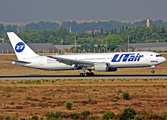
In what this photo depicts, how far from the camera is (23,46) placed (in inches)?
1938

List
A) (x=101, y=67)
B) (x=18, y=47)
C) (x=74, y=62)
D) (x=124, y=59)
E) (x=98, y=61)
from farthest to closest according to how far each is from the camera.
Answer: (x=18, y=47), (x=98, y=61), (x=74, y=62), (x=124, y=59), (x=101, y=67)

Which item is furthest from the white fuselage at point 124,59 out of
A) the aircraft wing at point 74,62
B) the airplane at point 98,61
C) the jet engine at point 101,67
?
the jet engine at point 101,67

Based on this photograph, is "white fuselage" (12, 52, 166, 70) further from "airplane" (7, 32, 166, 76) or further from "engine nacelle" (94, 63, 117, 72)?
"engine nacelle" (94, 63, 117, 72)

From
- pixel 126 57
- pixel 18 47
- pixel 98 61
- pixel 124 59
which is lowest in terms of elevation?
pixel 98 61

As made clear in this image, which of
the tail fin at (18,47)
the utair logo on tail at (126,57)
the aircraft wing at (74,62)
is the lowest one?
the aircraft wing at (74,62)

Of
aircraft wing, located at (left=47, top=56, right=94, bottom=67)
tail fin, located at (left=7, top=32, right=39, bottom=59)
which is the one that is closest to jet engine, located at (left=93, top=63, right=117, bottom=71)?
aircraft wing, located at (left=47, top=56, right=94, bottom=67)

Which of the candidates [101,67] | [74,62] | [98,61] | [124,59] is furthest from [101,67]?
[74,62]

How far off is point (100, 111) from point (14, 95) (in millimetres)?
12027

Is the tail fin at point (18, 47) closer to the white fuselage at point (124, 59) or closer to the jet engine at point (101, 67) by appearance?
the white fuselage at point (124, 59)

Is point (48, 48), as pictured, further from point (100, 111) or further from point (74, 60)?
point (100, 111)

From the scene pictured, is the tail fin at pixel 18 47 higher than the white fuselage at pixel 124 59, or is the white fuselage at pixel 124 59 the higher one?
the tail fin at pixel 18 47

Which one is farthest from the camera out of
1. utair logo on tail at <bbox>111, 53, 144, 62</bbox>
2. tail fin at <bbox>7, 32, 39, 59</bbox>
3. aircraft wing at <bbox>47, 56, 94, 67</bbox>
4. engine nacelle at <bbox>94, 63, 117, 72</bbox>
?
tail fin at <bbox>7, 32, 39, 59</bbox>

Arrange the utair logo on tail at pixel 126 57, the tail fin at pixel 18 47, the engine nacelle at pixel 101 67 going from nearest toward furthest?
the engine nacelle at pixel 101 67, the utair logo on tail at pixel 126 57, the tail fin at pixel 18 47

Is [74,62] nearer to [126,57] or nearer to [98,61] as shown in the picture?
[98,61]
